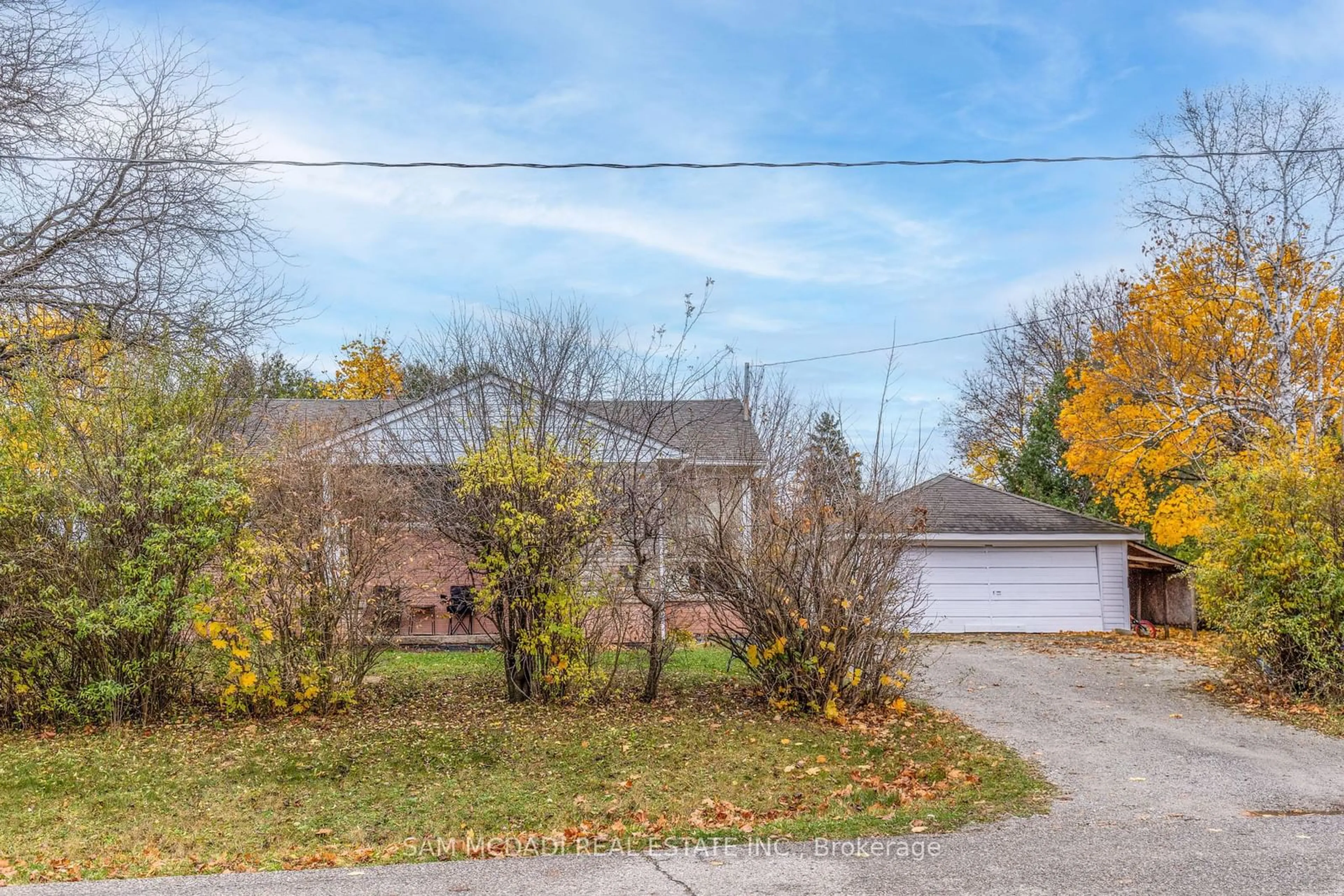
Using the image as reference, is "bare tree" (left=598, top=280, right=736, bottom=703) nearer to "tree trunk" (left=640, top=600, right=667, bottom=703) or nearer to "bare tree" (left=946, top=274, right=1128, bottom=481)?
"tree trunk" (left=640, top=600, right=667, bottom=703)

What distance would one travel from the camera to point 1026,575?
1952 cm

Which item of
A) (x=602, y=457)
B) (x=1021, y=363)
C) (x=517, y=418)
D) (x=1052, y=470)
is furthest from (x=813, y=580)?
(x=1021, y=363)

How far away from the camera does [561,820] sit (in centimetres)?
615

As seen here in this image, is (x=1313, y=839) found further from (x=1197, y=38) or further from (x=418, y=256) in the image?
(x=418, y=256)

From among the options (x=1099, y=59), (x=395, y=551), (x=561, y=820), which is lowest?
(x=561, y=820)

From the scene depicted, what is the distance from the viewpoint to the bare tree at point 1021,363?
107 feet

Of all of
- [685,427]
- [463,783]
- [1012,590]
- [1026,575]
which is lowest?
[463,783]

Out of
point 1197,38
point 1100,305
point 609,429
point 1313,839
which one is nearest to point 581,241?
point 609,429

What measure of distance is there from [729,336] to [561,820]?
6394 millimetres

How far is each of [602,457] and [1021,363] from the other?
28451mm

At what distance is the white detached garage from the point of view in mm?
19328

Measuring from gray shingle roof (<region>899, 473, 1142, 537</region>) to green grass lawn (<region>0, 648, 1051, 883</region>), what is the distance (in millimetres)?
10124

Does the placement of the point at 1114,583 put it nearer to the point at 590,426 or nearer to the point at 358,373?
the point at 590,426

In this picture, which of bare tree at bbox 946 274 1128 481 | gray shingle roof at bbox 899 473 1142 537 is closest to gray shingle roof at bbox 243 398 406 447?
gray shingle roof at bbox 899 473 1142 537
